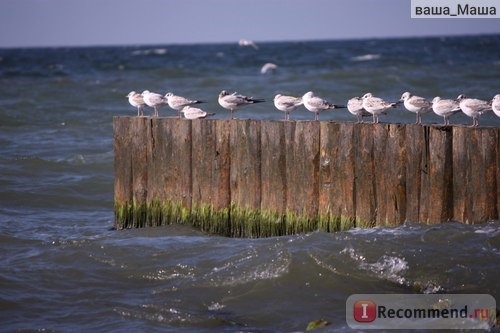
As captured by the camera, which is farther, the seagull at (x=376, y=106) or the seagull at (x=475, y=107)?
the seagull at (x=376, y=106)

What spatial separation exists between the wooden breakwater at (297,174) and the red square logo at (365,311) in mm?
1730

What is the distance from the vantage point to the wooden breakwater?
10805mm

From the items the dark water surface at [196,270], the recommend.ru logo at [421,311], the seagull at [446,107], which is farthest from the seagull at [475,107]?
the recommend.ru logo at [421,311]

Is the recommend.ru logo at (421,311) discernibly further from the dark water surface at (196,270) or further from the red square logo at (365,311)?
the dark water surface at (196,270)

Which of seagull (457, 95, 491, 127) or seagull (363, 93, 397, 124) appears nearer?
seagull (457, 95, 491, 127)

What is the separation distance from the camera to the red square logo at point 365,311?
9188 millimetres

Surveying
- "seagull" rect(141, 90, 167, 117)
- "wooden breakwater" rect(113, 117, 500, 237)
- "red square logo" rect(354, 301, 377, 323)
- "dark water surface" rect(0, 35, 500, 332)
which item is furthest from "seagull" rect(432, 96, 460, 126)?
"seagull" rect(141, 90, 167, 117)

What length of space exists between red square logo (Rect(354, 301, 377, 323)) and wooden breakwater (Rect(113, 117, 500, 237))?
1.73 meters

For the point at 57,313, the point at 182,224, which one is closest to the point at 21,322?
the point at 57,313

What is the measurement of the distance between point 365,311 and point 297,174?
8.85 feet

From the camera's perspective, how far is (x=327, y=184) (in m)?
11.5

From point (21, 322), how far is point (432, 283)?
3953mm

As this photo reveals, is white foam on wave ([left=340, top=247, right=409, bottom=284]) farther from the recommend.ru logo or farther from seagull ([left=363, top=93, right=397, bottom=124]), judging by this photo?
seagull ([left=363, top=93, right=397, bottom=124])

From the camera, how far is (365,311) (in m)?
9.40
